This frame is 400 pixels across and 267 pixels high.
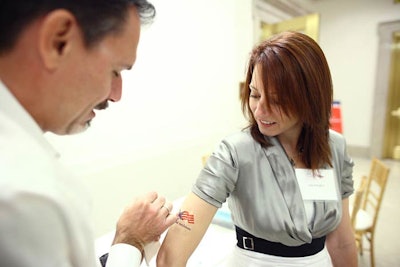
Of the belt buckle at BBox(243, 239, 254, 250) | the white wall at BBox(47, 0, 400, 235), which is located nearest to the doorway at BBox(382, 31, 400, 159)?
the white wall at BBox(47, 0, 400, 235)

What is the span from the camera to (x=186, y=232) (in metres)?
0.86

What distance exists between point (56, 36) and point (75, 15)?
0.04 m

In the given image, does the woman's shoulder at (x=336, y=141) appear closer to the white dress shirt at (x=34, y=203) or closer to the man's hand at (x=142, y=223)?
the man's hand at (x=142, y=223)

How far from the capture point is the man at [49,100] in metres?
0.33

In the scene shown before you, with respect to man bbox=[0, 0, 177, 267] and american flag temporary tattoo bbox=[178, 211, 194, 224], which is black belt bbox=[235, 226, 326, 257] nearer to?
american flag temporary tattoo bbox=[178, 211, 194, 224]

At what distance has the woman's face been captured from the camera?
93cm

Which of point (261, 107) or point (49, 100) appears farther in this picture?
point (261, 107)

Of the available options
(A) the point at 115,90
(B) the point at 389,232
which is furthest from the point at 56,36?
(B) the point at 389,232

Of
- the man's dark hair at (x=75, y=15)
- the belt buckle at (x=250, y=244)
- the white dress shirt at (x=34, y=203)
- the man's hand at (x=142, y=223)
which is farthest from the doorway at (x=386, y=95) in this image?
the white dress shirt at (x=34, y=203)

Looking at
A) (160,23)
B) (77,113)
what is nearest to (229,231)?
(77,113)

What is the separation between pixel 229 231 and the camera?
59.4 inches

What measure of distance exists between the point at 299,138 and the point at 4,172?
943 millimetres

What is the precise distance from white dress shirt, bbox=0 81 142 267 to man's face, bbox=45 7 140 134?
58mm

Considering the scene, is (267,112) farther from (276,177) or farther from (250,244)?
(250,244)
